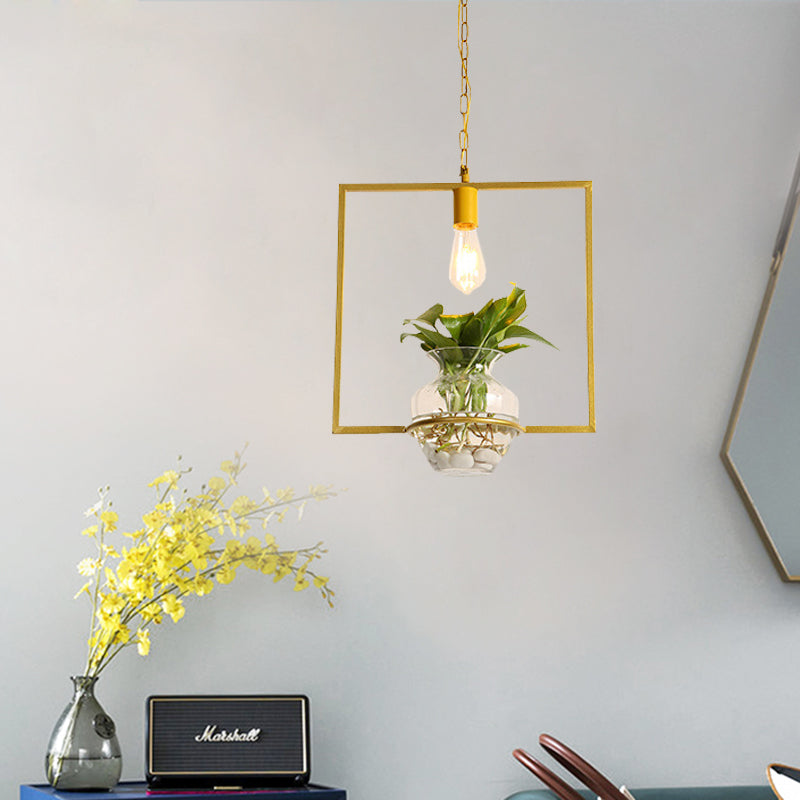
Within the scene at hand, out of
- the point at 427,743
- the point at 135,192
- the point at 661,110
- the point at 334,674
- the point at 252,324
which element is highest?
the point at 661,110

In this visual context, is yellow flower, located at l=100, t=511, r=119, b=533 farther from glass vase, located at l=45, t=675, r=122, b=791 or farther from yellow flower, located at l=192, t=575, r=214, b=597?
glass vase, located at l=45, t=675, r=122, b=791

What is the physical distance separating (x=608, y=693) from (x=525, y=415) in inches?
25.8

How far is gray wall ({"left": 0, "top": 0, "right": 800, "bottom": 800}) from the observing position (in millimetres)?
2203

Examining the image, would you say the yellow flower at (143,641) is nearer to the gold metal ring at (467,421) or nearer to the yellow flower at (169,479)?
the yellow flower at (169,479)

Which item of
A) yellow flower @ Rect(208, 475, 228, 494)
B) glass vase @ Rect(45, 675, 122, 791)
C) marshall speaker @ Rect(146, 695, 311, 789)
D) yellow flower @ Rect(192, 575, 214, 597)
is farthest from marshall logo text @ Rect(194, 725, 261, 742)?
yellow flower @ Rect(208, 475, 228, 494)

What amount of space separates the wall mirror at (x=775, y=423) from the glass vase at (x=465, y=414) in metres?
1.12

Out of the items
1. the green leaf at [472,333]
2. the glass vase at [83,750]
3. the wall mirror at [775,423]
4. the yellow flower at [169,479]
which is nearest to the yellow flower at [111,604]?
the glass vase at [83,750]

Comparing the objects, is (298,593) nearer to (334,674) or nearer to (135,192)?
(334,674)

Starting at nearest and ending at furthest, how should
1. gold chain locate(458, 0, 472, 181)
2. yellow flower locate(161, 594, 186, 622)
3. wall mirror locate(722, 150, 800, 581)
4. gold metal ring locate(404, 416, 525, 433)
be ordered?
gold metal ring locate(404, 416, 525, 433), gold chain locate(458, 0, 472, 181), yellow flower locate(161, 594, 186, 622), wall mirror locate(722, 150, 800, 581)

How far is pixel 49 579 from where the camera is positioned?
224cm

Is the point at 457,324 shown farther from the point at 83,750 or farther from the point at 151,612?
the point at 83,750

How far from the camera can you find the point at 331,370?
2336mm

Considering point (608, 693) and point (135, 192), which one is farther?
point (135, 192)

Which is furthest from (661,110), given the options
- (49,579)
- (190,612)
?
(49,579)
